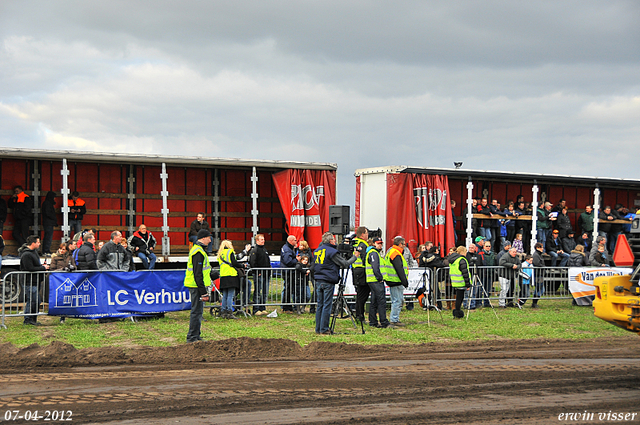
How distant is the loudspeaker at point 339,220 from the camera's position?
512 inches

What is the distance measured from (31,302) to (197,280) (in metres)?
4.53

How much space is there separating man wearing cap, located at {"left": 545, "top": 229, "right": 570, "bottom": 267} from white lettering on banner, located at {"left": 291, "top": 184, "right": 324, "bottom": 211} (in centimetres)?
786

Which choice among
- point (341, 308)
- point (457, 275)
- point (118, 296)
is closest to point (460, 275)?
point (457, 275)

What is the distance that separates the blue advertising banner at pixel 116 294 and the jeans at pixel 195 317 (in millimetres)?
2844

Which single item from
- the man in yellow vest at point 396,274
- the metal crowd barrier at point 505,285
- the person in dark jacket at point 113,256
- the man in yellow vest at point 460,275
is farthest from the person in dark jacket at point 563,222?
the person in dark jacket at point 113,256

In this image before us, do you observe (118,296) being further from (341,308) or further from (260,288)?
(341,308)

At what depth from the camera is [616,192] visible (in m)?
20.9

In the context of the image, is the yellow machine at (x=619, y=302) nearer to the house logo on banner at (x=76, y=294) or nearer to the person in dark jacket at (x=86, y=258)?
the house logo on banner at (x=76, y=294)

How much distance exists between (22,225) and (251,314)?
6.70 meters

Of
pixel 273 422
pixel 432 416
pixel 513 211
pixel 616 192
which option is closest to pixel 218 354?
pixel 273 422

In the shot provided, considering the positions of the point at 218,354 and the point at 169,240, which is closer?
the point at 218,354

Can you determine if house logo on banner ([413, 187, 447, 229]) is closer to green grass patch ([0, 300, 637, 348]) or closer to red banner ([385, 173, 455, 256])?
red banner ([385, 173, 455, 256])

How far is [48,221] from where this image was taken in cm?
1508

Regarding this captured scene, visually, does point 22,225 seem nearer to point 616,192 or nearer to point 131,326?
point 131,326
